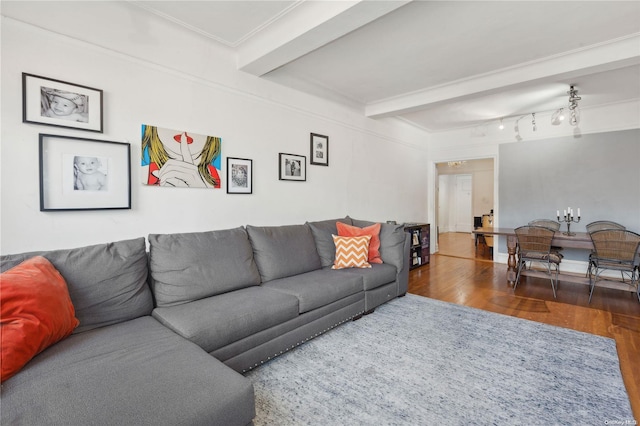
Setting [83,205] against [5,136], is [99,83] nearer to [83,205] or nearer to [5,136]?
[5,136]

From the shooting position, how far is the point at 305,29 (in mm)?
2303

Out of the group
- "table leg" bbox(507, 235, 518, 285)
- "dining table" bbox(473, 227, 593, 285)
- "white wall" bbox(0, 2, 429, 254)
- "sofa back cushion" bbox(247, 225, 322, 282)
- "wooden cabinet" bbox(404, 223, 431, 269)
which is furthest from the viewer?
"wooden cabinet" bbox(404, 223, 431, 269)

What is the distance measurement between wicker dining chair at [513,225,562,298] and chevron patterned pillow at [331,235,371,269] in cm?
229

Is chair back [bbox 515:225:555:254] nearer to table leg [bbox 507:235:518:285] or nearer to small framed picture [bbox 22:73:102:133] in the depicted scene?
table leg [bbox 507:235:518:285]

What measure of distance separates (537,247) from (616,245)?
2.44ft

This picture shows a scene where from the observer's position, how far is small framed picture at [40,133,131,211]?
199cm

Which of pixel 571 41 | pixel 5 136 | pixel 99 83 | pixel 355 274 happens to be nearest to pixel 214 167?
pixel 99 83

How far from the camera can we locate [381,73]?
137 inches

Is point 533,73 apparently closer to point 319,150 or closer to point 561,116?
point 561,116

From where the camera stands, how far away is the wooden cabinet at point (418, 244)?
500cm

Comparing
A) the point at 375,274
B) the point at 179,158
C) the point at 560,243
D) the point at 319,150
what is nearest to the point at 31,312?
the point at 179,158

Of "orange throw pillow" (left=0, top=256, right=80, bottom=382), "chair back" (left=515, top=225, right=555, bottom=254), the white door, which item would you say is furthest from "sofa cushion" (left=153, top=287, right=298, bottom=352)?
the white door

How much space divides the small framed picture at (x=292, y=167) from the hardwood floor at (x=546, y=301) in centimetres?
206

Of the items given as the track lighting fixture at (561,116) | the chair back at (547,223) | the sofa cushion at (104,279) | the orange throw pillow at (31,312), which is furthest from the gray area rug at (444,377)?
the track lighting fixture at (561,116)
